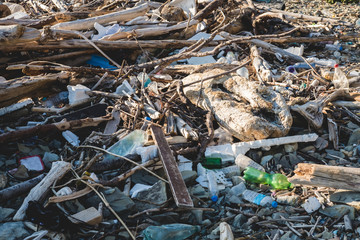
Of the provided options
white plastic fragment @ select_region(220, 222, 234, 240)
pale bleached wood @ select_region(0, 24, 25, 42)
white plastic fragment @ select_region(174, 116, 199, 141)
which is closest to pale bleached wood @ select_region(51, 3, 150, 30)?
pale bleached wood @ select_region(0, 24, 25, 42)

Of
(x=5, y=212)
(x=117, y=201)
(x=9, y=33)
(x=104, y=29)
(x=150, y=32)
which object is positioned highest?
(x=9, y=33)

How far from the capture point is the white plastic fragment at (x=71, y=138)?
3520mm

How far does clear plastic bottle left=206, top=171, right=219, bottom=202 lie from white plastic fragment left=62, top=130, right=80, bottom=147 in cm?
140

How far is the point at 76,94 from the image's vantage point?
4195 mm

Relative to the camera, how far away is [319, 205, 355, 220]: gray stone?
2.56 metres

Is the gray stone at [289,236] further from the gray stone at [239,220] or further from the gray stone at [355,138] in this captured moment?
the gray stone at [355,138]

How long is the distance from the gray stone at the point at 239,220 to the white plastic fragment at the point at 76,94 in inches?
97.9

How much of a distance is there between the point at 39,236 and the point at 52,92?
8.48 ft

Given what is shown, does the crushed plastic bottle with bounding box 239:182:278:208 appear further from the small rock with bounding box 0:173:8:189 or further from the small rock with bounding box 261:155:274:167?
the small rock with bounding box 0:173:8:189

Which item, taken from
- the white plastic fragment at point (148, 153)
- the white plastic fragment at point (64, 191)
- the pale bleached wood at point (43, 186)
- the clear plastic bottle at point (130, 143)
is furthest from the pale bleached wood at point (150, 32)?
the white plastic fragment at point (64, 191)

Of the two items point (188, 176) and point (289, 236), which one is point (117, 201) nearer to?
point (188, 176)

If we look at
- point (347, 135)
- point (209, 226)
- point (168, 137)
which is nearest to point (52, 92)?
point (168, 137)

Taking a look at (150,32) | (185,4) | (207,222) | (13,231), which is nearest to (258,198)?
(207,222)

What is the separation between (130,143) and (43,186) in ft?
3.36
